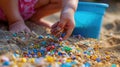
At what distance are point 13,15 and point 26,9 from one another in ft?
0.69

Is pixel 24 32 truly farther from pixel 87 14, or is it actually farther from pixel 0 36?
pixel 87 14

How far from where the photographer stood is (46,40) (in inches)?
73.8

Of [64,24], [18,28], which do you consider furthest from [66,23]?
[18,28]

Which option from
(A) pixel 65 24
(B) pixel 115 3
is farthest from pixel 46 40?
(B) pixel 115 3

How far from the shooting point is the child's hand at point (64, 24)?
1.87 metres

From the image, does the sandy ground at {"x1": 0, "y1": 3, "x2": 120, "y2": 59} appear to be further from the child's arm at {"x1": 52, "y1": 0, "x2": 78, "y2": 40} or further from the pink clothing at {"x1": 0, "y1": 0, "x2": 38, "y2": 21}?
the child's arm at {"x1": 52, "y1": 0, "x2": 78, "y2": 40}

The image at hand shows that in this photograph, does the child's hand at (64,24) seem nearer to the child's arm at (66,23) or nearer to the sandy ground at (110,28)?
the child's arm at (66,23)

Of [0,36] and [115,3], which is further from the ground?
[0,36]

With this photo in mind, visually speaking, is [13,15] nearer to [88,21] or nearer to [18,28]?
[18,28]

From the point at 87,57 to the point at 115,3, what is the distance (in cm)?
238

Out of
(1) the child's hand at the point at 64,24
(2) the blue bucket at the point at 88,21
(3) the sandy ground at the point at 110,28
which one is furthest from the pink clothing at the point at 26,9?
(1) the child's hand at the point at 64,24

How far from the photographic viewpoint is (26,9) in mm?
2363

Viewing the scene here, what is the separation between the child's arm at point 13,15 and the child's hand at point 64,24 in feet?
0.97

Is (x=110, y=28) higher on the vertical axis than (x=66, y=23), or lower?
lower
